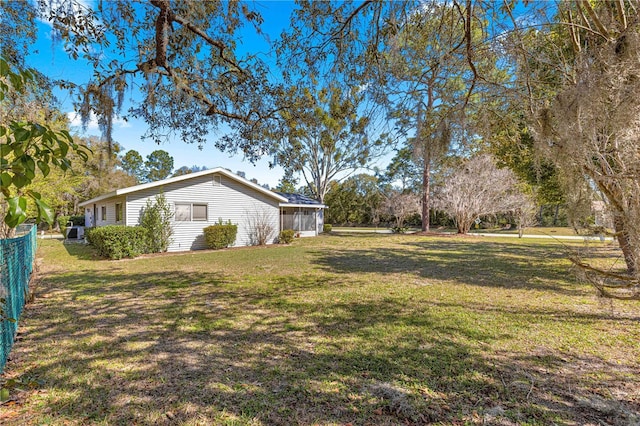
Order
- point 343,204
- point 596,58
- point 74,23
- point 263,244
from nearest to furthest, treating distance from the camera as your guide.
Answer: point 596,58
point 74,23
point 263,244
point 343,204

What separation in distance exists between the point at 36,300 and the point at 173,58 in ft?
16.1

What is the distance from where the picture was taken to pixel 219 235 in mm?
13805

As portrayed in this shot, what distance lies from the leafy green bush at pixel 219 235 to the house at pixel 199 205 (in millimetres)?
478

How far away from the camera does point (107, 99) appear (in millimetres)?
4215

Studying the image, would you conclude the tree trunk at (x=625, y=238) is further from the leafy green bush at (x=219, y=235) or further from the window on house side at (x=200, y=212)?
the window on house side at (x=200, y=212)

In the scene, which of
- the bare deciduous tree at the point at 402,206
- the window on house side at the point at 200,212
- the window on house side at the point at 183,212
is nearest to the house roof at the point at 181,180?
the window on house side at the point at 183,212

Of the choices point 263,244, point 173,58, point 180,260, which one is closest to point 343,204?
point 263,244

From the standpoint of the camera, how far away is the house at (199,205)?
41.0 ft

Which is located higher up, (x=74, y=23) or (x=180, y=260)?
(x=74, y=23)

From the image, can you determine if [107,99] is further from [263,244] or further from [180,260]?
[263,244]

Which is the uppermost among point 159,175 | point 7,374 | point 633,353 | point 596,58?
point 159,175

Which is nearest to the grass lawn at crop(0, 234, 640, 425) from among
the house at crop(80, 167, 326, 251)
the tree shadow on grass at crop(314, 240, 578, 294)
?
the tree shadow on grass at crop(314, 240, 578, 294)

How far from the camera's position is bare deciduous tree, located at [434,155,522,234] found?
19.8 meters

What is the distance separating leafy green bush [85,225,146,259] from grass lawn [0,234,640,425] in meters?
3.81
